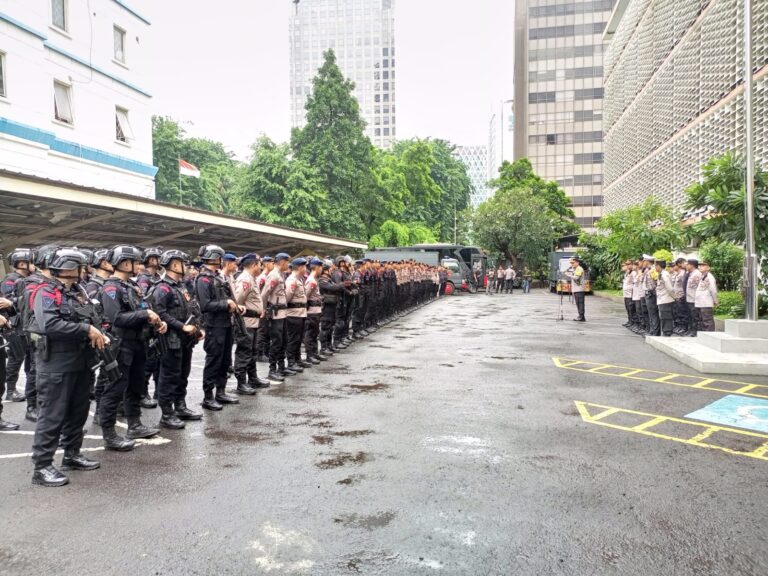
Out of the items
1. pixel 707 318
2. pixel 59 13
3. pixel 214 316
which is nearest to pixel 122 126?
pixel 59 13

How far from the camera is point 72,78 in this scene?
2141 centimetres

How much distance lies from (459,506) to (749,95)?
10737 mm

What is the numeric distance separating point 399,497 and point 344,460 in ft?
3.16

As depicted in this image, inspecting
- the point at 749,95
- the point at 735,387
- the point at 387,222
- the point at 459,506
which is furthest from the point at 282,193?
the point at 459,506

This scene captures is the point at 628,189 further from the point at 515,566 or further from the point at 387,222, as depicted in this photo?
the point at 515,566

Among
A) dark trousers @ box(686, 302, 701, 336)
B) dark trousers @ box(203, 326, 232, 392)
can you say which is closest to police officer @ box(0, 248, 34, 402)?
dark trousers @ box(203, 326, 232, 392)

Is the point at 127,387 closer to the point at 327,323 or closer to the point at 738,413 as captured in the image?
the point at 327,323

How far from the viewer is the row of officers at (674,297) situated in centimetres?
1260

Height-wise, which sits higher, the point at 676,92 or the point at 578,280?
the point at 676,92

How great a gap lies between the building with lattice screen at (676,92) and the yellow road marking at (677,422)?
14059 millimetres

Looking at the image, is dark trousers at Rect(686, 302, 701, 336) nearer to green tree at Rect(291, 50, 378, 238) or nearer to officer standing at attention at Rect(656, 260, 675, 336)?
officer standing at attention at Rect(656, 260, 675, 336)

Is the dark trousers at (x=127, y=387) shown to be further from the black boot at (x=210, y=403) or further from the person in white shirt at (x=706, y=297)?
the person in white shirt at (x=706, y=297)

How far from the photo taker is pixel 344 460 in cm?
510

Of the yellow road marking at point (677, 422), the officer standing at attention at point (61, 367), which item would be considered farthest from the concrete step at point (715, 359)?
the officer standing at attention at point (61, 367)
